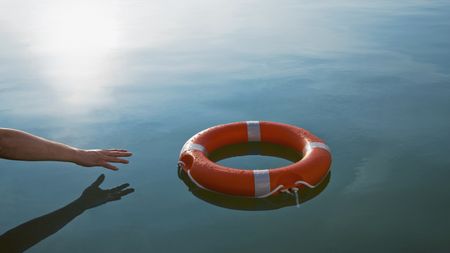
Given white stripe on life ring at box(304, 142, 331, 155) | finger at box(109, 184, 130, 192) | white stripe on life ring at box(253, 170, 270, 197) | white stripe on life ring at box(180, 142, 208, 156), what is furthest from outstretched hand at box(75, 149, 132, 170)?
white stripe on life ring at box(304, 142, 331, 155)

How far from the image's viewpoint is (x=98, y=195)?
109 inches

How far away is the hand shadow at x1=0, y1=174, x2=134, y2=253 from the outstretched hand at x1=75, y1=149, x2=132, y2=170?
0.55 feet

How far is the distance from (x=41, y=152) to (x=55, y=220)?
36 cm

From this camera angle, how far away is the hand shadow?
2.37m

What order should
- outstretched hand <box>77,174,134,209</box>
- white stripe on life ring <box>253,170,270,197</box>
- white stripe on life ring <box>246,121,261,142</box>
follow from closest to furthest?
white stripe on life ring <box>253,170,270,197</box> → outstretched hand <box>77,174,134,209</box> → white stripe on life ring <box>246,121,261,142</box>

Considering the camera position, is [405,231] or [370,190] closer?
[405,231]

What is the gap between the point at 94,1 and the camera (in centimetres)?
945

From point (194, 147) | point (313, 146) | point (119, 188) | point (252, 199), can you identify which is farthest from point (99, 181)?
point (313, 146)

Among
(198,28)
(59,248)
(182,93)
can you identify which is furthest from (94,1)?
(59,248)

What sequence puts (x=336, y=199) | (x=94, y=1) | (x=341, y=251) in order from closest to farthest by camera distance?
1. (x=341, y=251)
2. (x=336, y=199)
3. (x=94, y=1)

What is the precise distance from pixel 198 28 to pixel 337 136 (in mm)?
4051

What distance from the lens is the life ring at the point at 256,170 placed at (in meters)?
2.62

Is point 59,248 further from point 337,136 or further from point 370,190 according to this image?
point 337,136

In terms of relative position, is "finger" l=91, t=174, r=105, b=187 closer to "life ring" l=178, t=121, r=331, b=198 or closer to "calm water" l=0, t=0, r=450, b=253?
"calm water" l=0, t=0, r=450, b=253
